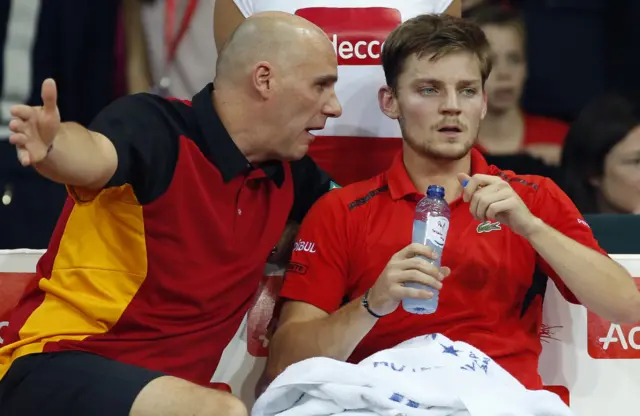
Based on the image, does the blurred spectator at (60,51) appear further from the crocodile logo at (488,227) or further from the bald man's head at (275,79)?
the crocodile logo at (488,227)

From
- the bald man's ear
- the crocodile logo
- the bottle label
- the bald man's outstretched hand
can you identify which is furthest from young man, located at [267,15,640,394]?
the bald man's outstretched hand

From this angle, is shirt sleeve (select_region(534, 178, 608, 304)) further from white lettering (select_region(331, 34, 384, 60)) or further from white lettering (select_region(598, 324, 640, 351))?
white lettering (select_region(331, 34, 384, 60))

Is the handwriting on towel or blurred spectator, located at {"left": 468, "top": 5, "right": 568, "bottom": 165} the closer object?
the handwriting on towel

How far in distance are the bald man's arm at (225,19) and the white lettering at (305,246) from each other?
640 millimetres

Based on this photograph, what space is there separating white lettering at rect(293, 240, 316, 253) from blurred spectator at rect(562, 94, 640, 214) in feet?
3.89

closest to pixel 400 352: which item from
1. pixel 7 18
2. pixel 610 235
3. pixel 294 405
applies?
pixel 294 405

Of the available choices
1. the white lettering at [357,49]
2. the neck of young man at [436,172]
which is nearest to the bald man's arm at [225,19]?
the white lettering at [357,49]

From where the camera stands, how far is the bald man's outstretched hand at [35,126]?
1.75 m

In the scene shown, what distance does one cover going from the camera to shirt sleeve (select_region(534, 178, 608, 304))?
2316 mm

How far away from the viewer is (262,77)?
2.27 metres

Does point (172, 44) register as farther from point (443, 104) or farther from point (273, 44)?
point (443, 104)

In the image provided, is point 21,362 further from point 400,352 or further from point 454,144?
point 454,144

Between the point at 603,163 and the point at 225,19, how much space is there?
1.29 meters

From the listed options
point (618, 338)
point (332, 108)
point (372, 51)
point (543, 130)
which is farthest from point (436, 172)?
point (543, 130)
